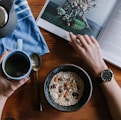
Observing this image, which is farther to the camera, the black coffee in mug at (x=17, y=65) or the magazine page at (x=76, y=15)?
the magazine page at (x=76, y=15)

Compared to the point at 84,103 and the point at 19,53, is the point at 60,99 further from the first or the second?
the point at 19,53

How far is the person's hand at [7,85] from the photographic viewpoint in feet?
2.80

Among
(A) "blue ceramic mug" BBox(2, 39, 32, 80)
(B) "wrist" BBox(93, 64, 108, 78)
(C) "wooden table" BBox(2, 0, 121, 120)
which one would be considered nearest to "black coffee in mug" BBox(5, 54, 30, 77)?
(A) "blue ceramic mug" BBox(2, 39, 32, 80)

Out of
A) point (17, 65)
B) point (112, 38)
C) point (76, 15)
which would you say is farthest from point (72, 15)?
point (17, 65)

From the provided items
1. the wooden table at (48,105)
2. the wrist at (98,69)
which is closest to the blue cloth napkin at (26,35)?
the wooden table at (48,105)

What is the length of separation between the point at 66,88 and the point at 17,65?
0.15m

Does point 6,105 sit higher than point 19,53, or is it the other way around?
point 19,53

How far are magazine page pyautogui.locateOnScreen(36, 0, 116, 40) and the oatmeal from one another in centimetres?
11

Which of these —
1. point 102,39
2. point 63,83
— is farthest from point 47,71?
point 102,39

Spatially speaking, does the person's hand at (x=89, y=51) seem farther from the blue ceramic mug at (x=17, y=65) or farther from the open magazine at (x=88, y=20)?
the blue ceramic mug at (x=17, y=65)

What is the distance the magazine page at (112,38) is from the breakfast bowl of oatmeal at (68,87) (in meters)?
0.10

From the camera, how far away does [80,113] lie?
939 mm

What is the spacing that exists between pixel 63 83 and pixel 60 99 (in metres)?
0.04

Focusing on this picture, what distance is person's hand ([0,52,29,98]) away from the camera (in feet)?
2.80
